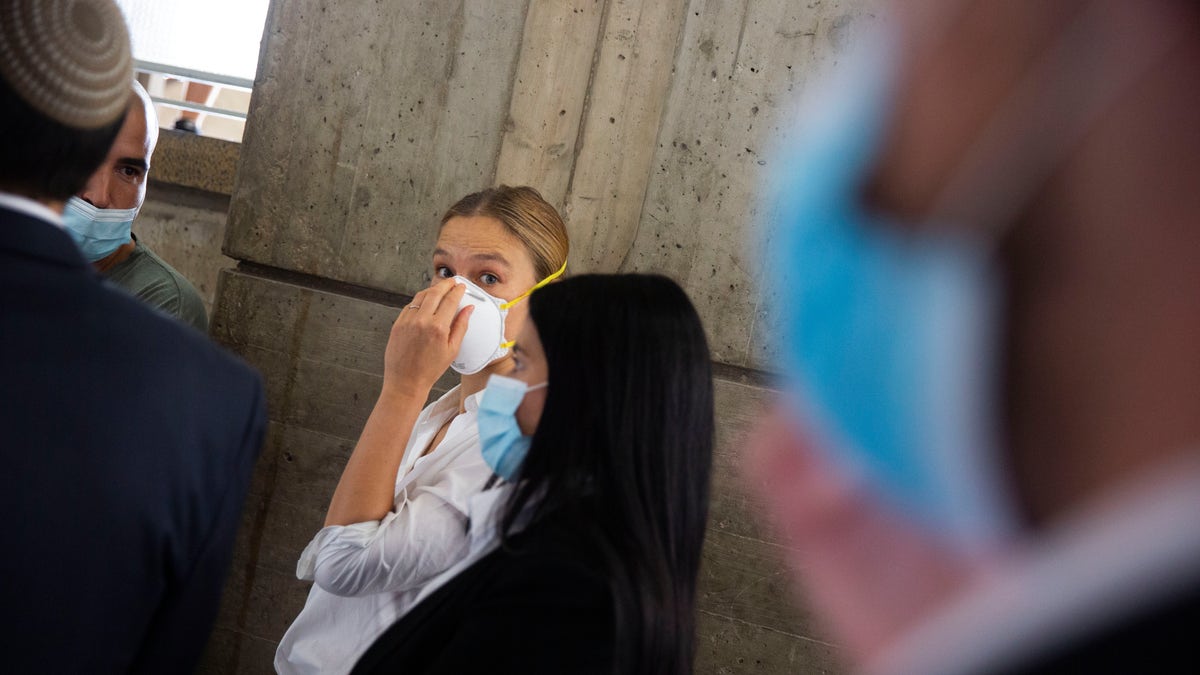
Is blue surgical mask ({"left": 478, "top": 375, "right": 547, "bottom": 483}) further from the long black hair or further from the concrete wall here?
the concrete wall

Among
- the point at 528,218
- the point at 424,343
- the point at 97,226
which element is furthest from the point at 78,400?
the point at 97,226

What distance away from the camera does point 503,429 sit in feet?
6.62

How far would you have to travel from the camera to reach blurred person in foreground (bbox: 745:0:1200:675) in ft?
0.80

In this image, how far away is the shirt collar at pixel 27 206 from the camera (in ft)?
4.13

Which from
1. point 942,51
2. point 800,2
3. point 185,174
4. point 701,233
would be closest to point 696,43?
point 800,2

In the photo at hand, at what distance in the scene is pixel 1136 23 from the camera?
0.81ft

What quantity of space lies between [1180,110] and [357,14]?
370cm

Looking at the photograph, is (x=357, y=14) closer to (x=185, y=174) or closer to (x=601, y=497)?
(x=185, y=174)

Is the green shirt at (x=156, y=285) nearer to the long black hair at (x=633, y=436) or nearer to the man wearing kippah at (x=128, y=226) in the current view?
the man wearing kippah at (x=128, y=226)

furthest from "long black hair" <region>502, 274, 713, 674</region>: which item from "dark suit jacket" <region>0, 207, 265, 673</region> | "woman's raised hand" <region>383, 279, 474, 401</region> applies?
"woman's raised hand" <region>383, 279, 474, 401</region>

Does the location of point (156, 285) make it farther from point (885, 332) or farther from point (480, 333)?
point (885, 332)

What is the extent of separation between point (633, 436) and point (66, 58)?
3.37 feet

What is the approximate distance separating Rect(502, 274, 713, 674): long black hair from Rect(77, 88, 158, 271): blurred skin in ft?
6.35

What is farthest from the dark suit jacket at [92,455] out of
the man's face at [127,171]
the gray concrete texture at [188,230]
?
the gray concrete texture at [188,230]
